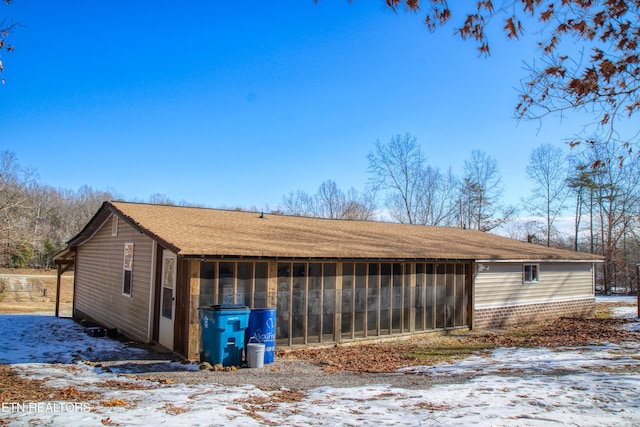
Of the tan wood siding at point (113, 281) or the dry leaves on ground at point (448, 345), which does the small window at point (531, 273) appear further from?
the tan wood siding at point (113, 281)

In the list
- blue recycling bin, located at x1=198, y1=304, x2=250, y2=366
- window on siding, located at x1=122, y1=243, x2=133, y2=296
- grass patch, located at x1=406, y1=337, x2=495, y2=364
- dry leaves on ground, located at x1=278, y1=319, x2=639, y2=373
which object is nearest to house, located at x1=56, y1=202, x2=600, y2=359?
window on siding, located at x1=122, y1=243, x2=133, y2=296

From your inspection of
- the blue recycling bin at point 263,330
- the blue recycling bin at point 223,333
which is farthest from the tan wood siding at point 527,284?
the blue recycling bin at point 223,333

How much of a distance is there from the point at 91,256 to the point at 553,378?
1443 cm

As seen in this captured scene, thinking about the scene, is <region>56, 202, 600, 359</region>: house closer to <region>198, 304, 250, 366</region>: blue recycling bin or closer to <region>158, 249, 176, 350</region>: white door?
<region>158, 249, 176, 350</region>: white door

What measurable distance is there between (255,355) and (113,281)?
6819mm

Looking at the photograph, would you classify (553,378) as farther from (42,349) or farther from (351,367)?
(42,349)

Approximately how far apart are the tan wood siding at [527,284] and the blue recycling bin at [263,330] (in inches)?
313

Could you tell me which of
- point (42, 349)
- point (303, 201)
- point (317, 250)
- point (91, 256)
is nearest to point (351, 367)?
point (317, 250)

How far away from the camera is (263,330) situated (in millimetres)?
9062

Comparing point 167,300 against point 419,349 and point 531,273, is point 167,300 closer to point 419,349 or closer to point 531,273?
point 419,349

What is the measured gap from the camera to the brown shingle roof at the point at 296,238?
10070 millimetres

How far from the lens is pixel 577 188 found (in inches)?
1548

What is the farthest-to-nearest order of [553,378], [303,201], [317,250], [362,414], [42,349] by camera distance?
[303,201] → [317,250] → [42,349] → [553,378] → [362,414]

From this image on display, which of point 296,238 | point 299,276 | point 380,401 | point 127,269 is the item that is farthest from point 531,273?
point 127,269
